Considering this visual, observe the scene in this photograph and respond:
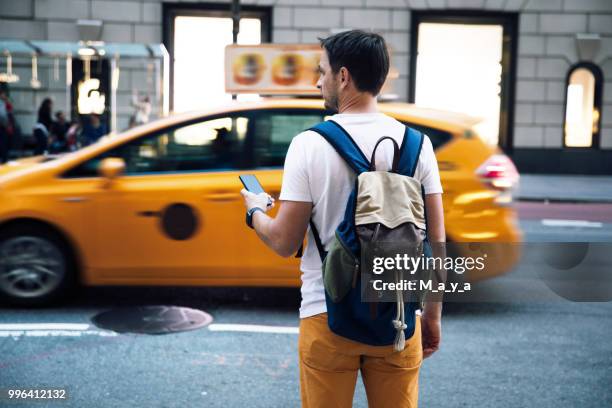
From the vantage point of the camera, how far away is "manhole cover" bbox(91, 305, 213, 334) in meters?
5.67

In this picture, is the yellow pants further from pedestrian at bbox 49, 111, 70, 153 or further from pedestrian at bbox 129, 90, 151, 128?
pedestrian at bbox 49, 111, 70, 153

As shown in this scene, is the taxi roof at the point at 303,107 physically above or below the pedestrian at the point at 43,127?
above

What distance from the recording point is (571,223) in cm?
1241

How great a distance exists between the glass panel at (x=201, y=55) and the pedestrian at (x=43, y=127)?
3.32 metres

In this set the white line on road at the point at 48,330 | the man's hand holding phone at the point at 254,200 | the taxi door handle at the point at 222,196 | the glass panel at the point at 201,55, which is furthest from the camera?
the glass panel at the point at 201,55

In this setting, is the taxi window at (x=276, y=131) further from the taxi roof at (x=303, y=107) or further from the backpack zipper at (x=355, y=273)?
the backpack zipper at (x=355, y=273)

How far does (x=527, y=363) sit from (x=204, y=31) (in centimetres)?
1662

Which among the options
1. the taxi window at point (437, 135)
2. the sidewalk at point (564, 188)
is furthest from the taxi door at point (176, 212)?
the sidewalk at point (564, 188)

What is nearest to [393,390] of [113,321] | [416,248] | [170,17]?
[416,248]

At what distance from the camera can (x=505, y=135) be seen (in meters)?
20.5

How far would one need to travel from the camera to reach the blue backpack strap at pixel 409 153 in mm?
2203

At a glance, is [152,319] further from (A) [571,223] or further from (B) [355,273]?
(A) [571,223]

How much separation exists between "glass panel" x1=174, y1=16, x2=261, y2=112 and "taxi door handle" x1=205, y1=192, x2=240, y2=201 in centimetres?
1441

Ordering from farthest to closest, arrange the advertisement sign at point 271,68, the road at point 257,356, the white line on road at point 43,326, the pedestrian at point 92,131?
1. the pedestrian at point 92,131
2. the advertisement sign at point 271,68
3. the white line on road at point 43,326
4. the road at point 257,356
